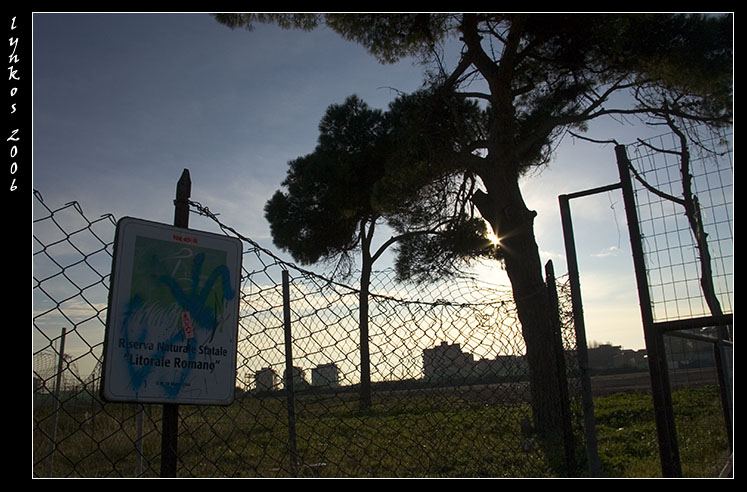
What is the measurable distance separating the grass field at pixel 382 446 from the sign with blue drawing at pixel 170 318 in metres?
1.38

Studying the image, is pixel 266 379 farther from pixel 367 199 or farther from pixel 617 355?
pixel 617 355

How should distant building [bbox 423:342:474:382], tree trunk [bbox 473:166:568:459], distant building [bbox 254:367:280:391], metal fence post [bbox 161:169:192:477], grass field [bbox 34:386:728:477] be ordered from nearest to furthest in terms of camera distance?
metal fence post [bbox 161:169:192:477], distant building [bbox 254:367:280:391], distant building [bbox 423:342:474:382], grass field [bbox 34:386:728:477], tree trunk [bbox 473:166:568:459]

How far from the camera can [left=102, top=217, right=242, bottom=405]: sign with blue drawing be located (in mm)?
1632

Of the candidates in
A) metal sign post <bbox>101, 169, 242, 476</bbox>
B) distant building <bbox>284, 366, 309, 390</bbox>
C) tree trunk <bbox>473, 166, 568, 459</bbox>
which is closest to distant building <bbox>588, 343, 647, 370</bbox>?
tree trunk <bbox>473, 166, 568, 459</bbox>

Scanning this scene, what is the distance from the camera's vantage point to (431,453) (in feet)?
16.0

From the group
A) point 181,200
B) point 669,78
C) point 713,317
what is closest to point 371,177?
point 669,78

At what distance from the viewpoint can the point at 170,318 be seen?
1.71 meters

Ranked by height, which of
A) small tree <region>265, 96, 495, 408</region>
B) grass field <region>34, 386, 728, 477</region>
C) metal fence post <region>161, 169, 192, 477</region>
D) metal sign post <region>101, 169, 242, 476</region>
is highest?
small tree <region>265, 96, 495, 408</region>

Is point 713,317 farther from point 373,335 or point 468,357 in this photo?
point 373,335

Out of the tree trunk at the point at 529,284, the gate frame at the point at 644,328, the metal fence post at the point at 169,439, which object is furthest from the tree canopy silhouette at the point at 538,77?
the metal fence post at the point at 169,439

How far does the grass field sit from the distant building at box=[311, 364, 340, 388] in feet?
0.75

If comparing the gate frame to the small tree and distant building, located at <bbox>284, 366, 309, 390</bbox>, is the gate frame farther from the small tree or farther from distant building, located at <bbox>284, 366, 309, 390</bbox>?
the small tree

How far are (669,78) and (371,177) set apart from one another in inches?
197

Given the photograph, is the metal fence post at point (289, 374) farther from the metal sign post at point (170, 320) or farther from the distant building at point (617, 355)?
the distant building at point (617, 355)
